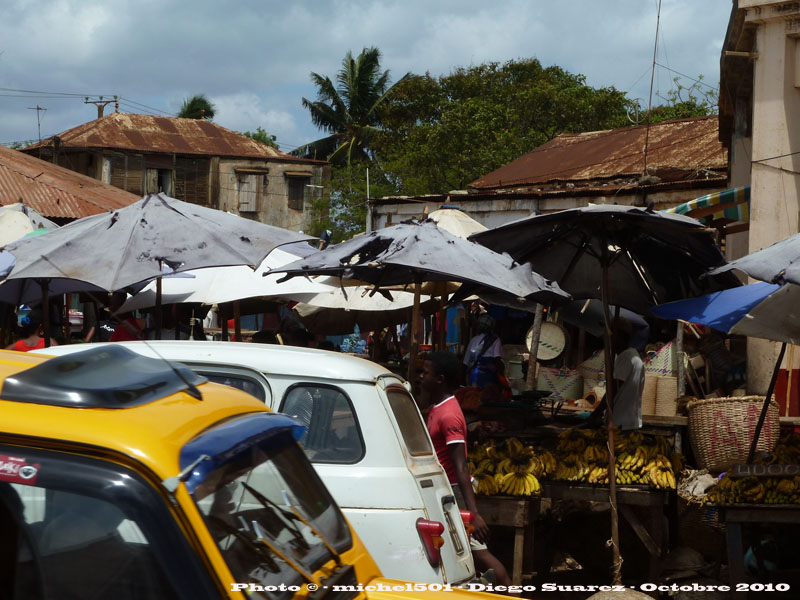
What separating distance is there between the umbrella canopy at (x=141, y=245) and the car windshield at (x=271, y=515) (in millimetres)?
4543

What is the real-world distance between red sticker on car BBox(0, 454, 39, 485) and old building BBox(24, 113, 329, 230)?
37.8 metres

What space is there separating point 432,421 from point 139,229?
10.9 ft

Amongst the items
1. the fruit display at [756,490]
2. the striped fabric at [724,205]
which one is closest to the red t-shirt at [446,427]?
the fruit display at [756,490]

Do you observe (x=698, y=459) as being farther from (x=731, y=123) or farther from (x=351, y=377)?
(x=731, y=123)

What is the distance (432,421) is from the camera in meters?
5.82

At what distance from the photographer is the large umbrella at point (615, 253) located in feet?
22.9

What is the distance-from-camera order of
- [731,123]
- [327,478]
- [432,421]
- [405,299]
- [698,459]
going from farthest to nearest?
[731,123] < [405,299] < [698,459] < [432,421] < [327,478]

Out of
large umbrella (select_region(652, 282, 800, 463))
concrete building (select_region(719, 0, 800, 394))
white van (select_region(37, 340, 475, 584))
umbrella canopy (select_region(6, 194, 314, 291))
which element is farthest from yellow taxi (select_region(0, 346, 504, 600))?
concrete building (select_region(719, 0, 800, 394))

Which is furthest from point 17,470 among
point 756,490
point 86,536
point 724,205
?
point 724,205

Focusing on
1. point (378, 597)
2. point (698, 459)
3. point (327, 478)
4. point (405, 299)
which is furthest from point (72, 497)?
point (405, 299)

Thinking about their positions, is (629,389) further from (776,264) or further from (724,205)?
(724,205)

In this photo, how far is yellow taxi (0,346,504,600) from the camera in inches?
83.4

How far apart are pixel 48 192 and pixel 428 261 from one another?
17703 millimetres

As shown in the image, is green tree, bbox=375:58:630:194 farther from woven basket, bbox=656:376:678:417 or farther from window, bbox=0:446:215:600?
window, bbox=0:446:215:600
